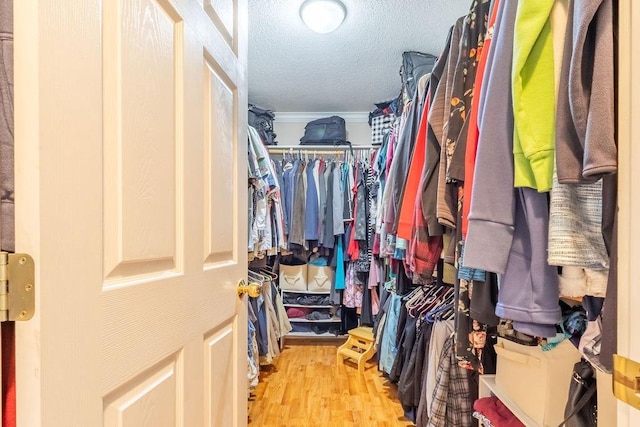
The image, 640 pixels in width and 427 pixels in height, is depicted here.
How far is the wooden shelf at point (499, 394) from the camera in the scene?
981 millimetres

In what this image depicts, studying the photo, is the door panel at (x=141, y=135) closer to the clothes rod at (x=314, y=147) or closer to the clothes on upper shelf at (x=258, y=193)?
the clothes on upper shelf at (x=258, y=193)

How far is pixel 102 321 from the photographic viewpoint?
0.49m

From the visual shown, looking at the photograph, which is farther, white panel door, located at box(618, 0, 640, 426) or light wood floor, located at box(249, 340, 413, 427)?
light wood floor, located at box(249, 340, 413, 427)

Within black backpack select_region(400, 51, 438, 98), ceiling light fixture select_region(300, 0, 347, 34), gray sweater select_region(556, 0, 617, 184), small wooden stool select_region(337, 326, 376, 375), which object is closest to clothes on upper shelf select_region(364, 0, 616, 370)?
gray sweater select_region(556, 0, 617, 184)

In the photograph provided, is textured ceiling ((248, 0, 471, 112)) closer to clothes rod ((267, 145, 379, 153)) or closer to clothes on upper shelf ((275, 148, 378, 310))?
clothes rod ((267, 145, 379, 153))

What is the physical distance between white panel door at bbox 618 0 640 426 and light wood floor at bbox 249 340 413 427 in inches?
68.9

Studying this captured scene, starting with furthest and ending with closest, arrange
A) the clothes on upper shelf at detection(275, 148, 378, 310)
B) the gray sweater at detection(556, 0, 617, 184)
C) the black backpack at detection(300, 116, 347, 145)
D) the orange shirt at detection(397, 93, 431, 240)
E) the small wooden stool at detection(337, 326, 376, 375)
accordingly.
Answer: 1. the black backpack at detection(300, 116, 347, 145)
2. the clothes on upper shelf at detection(275, 148, 378, 310)
3. the small wooden stool at detection(337, 326, 376, 375)
4. the orange shirt at detection(397, 93, 431, 240)
5. the gray sweater at detection(556, 0, 617, 184)

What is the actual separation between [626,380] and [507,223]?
0.97 feet

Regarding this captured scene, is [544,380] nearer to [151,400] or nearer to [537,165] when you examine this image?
[537,165]

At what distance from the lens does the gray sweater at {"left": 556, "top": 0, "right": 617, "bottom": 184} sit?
49cm

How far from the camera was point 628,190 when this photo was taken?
45 cm

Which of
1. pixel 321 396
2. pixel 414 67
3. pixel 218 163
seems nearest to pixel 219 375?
pixel 218 163

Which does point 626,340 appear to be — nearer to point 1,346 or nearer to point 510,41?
point 510,41

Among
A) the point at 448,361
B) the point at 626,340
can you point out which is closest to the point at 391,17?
the point at 448,361
